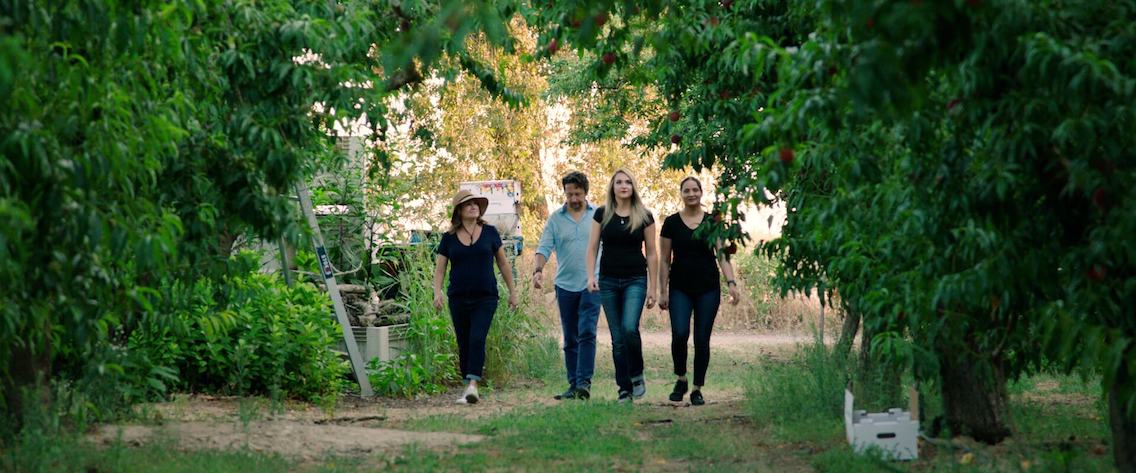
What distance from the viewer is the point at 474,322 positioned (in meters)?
10.6

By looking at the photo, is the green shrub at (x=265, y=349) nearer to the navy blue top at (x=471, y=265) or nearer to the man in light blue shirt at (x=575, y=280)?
the navy blue top at (x=471, y=265)

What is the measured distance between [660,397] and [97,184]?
658 centimetres

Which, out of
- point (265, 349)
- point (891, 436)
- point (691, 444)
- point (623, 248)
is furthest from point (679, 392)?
point (891, 436)

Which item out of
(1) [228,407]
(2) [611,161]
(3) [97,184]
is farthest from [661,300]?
(2) [611,161]

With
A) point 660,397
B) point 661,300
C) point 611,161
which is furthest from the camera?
point 611,161

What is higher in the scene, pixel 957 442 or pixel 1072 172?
pixel 1072 172

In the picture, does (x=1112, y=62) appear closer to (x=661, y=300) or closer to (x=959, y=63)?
(x=959, y=63)

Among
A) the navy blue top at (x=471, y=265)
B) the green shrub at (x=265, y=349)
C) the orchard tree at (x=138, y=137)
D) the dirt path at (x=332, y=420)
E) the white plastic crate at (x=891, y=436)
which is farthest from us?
the navy blue top at (x=471, y=265)

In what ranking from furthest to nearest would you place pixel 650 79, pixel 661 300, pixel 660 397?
pixel 660 397 < pixel 661 300 < pixel 650 79

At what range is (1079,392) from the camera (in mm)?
10875

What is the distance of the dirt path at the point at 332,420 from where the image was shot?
7.35 m

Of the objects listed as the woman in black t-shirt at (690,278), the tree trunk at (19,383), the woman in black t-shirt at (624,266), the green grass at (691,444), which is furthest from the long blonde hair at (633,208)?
the tree trunk at (19,383)

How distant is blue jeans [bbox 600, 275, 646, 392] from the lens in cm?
1016

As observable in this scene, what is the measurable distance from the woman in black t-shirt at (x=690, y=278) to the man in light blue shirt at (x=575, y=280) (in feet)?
2.49
